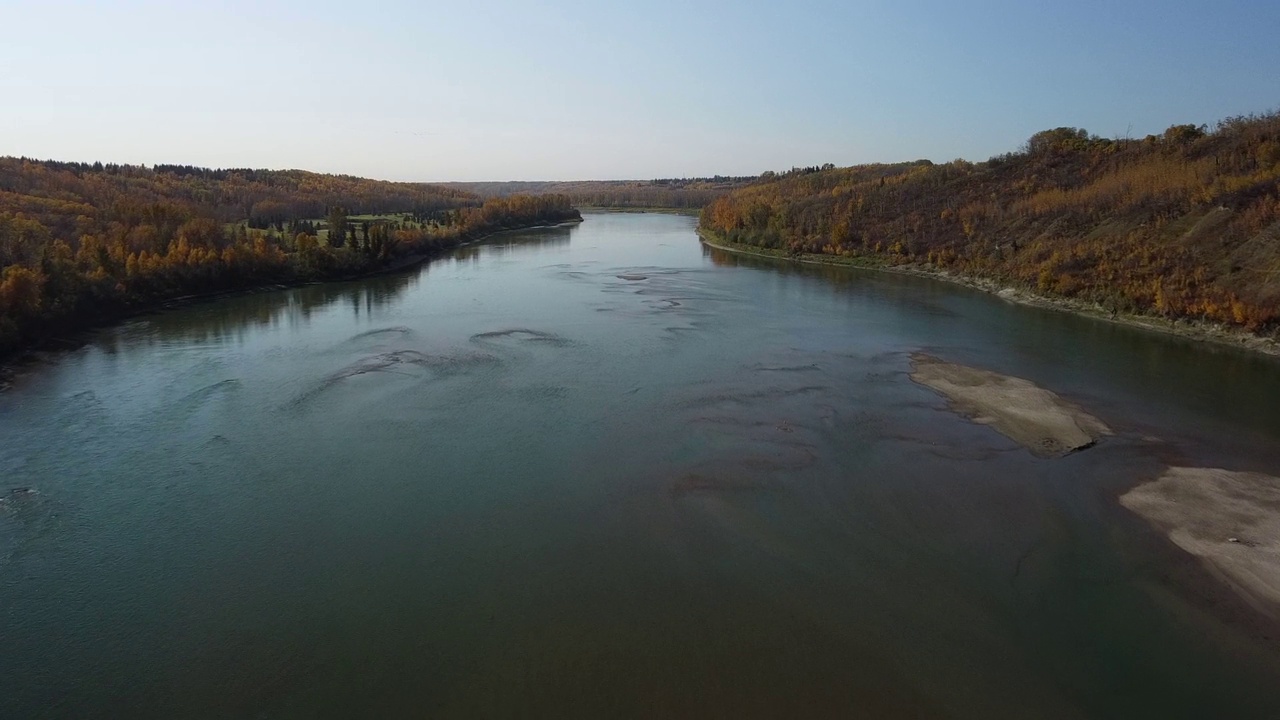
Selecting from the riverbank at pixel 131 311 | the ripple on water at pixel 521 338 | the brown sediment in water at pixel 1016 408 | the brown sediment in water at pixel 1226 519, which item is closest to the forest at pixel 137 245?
the riverbank at pixel 131 311

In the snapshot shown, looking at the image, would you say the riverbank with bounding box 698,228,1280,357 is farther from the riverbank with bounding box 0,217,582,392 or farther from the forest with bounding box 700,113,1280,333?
the riverbank with bounding box 0,217,582,392

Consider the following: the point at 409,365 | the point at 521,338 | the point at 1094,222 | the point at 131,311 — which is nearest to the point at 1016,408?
the point at 521,338

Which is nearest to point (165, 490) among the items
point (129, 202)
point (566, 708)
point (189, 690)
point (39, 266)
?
point (189, 690)

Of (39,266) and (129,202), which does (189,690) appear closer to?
(39,266)

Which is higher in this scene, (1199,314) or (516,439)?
(1199,314)

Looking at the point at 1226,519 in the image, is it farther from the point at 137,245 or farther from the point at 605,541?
the point at 137,245

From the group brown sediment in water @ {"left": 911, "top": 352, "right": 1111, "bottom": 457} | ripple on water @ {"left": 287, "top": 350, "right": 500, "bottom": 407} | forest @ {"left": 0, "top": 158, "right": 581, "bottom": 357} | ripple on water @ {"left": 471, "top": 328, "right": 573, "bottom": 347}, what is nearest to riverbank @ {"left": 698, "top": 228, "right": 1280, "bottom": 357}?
brown sediment in water @ {"left": 911, "top": 352, "right": 1111, "bottom": 457}

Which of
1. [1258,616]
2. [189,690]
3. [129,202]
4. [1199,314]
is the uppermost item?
[129,202]

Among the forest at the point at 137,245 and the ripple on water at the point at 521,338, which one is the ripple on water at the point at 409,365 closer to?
the ripple on water at the point at 521,338
